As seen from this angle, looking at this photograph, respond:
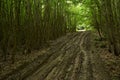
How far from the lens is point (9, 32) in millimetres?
12336

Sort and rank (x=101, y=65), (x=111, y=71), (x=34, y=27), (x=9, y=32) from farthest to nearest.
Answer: (x=34, y=27) → (x=9, y=32) → (x=101, y=65) → (x=111, y=71)

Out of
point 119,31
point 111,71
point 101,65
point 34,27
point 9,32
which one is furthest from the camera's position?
point 34,27

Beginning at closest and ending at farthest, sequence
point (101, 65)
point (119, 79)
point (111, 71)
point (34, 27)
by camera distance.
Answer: point (119, 79), point (111, 71), point (101, 65), point (34, 27)

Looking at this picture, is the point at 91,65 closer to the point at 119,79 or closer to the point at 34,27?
the point at 119,79

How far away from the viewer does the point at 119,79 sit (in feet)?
26.3

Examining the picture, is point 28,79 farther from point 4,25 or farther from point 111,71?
point 4,25

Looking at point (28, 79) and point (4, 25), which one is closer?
point (28, 79)

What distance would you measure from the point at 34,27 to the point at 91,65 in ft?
23.0

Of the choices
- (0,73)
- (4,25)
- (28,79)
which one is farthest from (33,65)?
(4,25)

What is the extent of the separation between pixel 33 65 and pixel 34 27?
578cm

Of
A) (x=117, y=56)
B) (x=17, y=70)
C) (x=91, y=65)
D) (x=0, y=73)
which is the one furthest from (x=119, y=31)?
(x=0, y=73)

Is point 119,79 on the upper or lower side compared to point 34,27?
lower

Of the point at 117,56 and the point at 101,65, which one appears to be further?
the point at 117,56

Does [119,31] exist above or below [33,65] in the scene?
above
